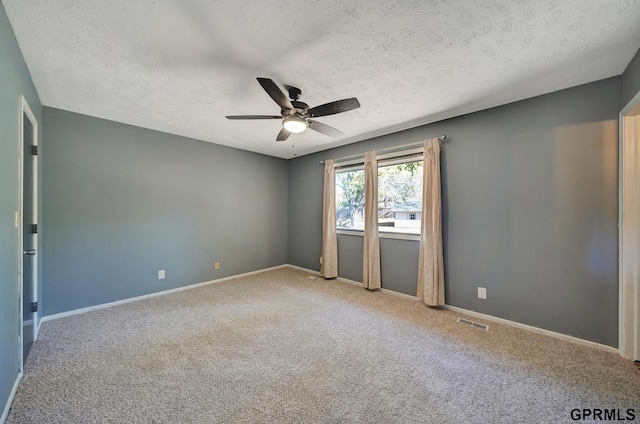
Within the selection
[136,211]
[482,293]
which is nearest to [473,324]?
[482,293]

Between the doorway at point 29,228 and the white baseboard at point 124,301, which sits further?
the white baseboard at point 124,301

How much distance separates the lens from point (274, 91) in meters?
1.96

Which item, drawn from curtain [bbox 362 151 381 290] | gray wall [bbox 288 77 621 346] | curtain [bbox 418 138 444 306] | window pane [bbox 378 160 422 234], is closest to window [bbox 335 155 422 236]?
window pane [bbox 378 160 422 234]

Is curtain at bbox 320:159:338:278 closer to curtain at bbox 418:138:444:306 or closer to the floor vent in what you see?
curtain at bbox 418:138:444:306

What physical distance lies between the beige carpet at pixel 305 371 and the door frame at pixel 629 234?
0.25 metres

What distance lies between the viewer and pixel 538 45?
5.85 ft

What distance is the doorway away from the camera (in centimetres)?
208

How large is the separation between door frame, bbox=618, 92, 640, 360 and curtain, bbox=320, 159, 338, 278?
3299 mm

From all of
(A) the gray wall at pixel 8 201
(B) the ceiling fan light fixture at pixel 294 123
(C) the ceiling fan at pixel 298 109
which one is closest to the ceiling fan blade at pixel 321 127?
(C) the ceiling fan at pixel 298 109

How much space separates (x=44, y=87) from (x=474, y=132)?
4.61 metres

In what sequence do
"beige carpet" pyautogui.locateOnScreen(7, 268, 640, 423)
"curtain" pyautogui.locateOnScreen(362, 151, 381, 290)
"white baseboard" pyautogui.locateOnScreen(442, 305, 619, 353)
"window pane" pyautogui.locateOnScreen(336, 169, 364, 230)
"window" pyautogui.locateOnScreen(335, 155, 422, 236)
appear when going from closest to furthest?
"beige carpet" pyautogui.locateOnScreen(7, 268, 640, 423), "white baseboard" pyautogui.locateOnScreen(442, 305, 619, 353), "window" pyautogui.locateOnScreen(335, 155, 422, 236), "curtain" pyautogui.locateOnScreen(362, 151, 381, 290), "window pane" pyautogui.locateOnScreen(336, 169, 364, 230)

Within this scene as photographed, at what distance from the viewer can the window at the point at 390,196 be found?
12.0ft

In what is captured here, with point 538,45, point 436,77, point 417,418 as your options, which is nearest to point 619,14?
point 538,45

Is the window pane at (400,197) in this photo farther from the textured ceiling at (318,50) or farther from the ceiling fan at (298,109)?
the ceiling fan at (298,109)
